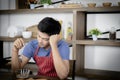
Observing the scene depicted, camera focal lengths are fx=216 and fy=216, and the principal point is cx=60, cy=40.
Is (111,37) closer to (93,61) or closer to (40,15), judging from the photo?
(93,61)

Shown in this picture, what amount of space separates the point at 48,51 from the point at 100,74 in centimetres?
106

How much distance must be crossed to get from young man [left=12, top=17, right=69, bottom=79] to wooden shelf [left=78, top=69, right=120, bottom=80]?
91 cm

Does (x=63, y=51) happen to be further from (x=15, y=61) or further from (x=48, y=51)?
(x=15, y=61)

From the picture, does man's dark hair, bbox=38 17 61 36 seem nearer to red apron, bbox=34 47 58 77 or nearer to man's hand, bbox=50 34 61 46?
man's hand, bbox=50 34 61 46

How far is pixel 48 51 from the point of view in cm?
216

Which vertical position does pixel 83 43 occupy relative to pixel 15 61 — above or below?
above

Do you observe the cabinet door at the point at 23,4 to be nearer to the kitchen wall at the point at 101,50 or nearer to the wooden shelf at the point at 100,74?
the kitchen wall at the point at 101,50

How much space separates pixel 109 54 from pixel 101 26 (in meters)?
0.43

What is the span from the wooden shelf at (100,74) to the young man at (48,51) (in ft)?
3.00

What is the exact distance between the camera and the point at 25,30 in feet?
11.5

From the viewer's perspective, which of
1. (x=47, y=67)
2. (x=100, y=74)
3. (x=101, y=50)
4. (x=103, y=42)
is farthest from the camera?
(x=101, y=50)

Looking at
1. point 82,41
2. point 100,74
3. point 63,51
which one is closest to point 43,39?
point 63,51

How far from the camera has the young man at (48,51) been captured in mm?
1988

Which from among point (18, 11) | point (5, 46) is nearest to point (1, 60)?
point (5, 46)
